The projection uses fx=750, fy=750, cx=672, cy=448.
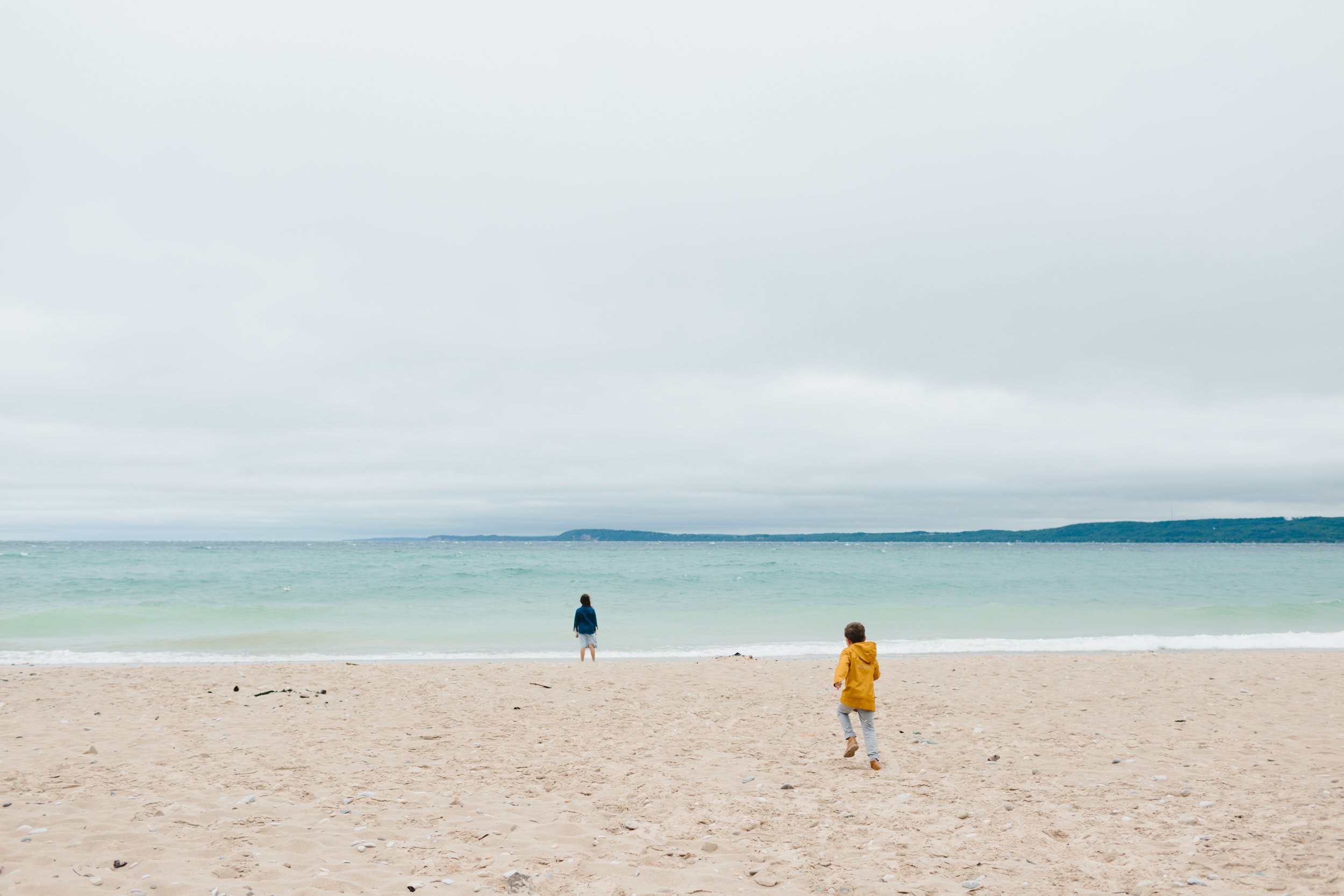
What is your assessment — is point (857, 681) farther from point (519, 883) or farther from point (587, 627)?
point (587, 627)

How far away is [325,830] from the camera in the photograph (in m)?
6.11

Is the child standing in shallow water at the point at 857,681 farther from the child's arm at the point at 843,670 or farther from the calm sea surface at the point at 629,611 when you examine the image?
the calm sea surface at the point at 629,611

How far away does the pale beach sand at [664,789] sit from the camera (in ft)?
17.1

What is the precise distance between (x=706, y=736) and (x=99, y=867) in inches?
239

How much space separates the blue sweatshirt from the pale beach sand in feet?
12.7

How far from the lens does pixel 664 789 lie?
7277mm

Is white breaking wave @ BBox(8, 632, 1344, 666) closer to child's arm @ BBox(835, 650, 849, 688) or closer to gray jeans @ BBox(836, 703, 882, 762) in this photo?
gray jeans @ BBox(836, 703, 882, 762)

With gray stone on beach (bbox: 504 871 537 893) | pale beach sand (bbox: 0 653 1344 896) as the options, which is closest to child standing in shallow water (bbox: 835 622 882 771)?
pale beach sand (bbox: 0 653 1344 896)

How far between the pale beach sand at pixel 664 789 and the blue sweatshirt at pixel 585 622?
12.7ft

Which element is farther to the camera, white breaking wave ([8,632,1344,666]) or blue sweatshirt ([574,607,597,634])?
white breaking wave ([8,632,1344,666])

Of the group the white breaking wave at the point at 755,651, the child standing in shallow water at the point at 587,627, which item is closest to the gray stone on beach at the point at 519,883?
the child standing in shallow water at the point at 587,627

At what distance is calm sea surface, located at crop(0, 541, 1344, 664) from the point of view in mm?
20656

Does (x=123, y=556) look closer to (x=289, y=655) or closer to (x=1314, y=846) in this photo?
(x=289, y=655)

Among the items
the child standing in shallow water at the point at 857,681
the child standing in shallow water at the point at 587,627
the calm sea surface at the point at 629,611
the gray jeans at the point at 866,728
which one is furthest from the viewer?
the calm sea surface at the point at 629,611
